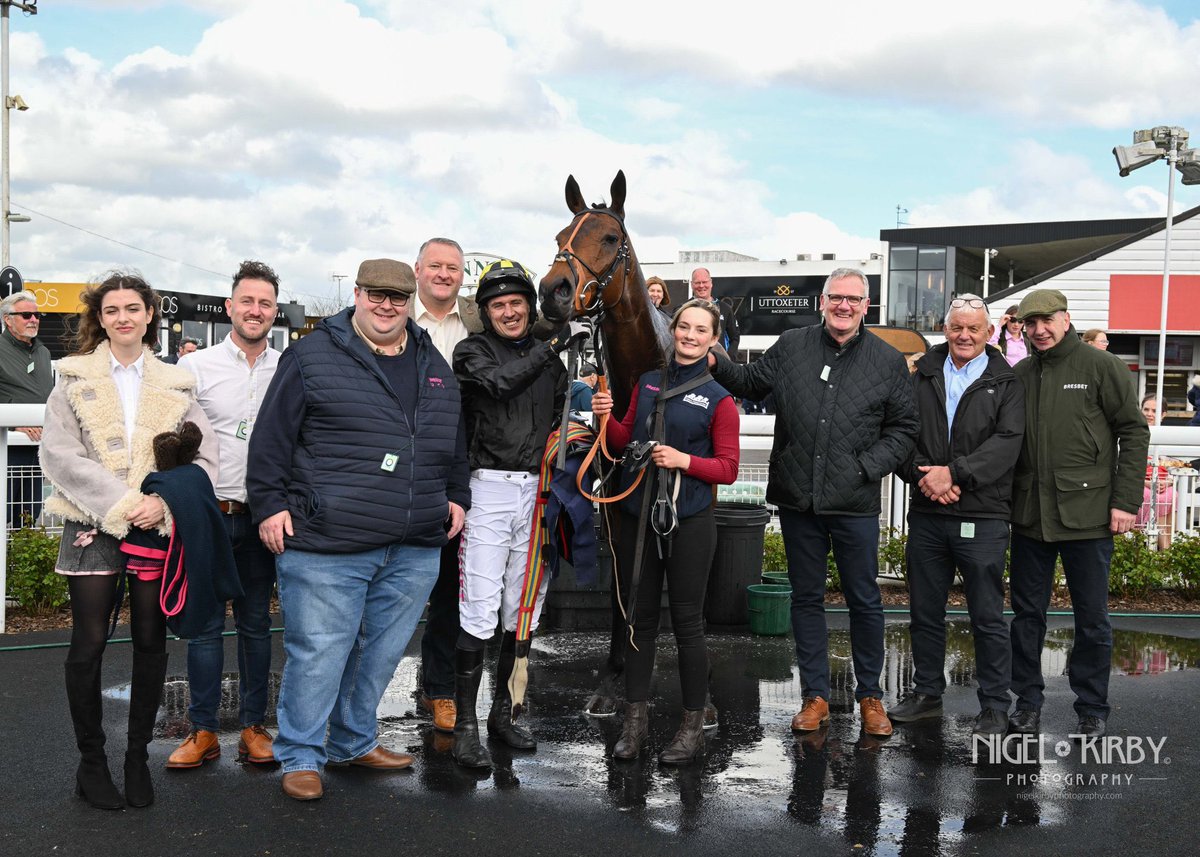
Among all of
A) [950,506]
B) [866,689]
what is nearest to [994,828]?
[866,689]

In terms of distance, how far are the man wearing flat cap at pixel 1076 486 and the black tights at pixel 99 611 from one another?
3809mm

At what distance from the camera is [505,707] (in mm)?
4738

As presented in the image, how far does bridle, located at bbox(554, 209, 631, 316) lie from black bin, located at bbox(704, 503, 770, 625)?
2.64m

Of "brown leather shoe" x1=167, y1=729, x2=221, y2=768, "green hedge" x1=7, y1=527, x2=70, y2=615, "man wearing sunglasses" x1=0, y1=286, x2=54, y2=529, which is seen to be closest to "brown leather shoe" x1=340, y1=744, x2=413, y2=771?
"brown leather shoe" x1=167, y1=729, x2=221, y2=768

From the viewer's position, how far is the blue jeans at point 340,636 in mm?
4035

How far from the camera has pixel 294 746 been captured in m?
4.07

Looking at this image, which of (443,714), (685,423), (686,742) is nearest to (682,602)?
(686,742)

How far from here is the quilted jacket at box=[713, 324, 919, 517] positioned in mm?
4871

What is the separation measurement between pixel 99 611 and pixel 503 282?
202 cm

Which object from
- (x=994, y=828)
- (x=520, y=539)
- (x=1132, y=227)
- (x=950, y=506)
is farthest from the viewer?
(x=1132, y=227)

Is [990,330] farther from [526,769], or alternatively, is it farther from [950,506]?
[526,769]

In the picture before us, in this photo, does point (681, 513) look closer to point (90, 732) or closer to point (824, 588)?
point (824, 588)

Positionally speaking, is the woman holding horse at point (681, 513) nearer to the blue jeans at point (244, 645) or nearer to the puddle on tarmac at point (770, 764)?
the puddle on tarmac at point (770, 764)

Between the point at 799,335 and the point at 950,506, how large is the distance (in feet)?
3.57
